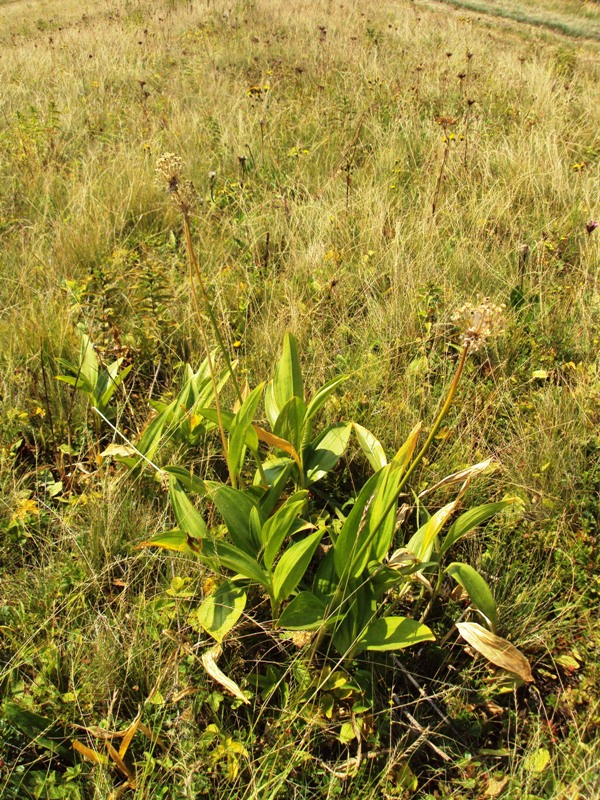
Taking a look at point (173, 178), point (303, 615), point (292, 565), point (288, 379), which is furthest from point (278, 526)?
point (173, 178)

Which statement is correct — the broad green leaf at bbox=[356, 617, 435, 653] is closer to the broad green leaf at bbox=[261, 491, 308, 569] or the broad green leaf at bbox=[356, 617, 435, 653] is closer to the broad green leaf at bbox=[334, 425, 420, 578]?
the broad green leaf at bbox=[334, 425, 420, 578]

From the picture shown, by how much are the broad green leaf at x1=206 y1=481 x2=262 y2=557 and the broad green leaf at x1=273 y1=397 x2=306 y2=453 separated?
289 millimetres

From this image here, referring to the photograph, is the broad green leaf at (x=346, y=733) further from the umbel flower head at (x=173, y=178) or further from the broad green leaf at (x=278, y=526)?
the umbel flower head at (x=173, y=178)

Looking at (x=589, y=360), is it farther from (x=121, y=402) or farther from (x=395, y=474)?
(x=121, y=402)

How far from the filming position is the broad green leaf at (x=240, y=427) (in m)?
1.76

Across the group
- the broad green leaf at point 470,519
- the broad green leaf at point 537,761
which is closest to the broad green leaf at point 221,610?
the broad green leaf at point 470,519

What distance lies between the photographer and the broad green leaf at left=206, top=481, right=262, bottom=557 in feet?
5.37

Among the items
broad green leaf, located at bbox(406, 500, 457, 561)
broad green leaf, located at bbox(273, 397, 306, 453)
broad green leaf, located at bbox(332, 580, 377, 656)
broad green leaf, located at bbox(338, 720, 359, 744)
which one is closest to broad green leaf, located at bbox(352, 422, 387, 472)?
broad green leaf, located at bbox(273, 397, 306, 453)

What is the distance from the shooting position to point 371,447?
6.31 ft

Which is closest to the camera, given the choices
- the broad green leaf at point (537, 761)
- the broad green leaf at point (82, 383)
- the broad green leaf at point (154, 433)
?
the broad green leaf at point (537, 761)

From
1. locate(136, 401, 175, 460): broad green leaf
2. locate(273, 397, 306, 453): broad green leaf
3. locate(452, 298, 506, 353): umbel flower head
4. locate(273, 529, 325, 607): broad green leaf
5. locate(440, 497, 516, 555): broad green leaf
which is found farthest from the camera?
locate(136, 401, 175, 460): broad green leaf

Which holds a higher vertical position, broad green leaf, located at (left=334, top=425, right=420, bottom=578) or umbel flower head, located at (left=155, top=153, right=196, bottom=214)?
umbel flower head, located at (left=155, top=153, right=196, bottom=214)

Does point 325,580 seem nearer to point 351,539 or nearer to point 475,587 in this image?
point 351,539

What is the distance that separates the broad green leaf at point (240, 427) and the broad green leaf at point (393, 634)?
600 millimetres
